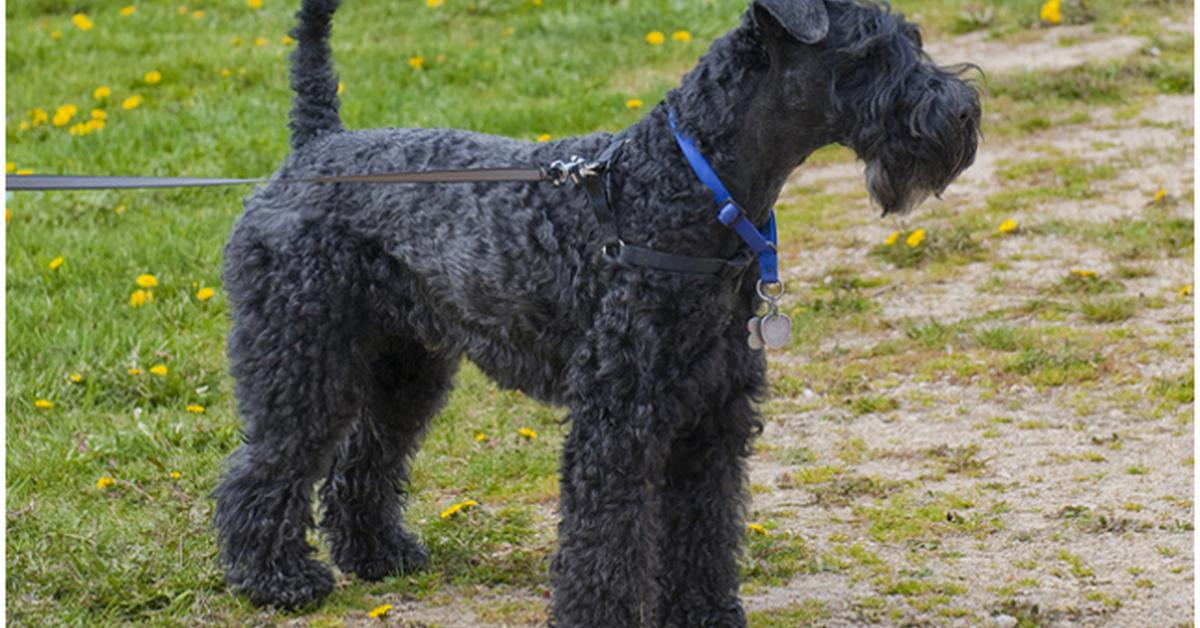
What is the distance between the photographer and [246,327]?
4.30 metres

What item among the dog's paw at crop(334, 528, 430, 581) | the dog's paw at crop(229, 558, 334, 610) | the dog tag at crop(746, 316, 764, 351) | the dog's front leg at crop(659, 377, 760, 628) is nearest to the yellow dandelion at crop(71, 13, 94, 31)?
the dog's paw at crop(334, 528, 430, 581)

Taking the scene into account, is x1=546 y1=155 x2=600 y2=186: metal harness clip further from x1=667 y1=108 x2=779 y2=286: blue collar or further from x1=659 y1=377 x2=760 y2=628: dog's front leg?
x1=659 y1=377 x2=760 y2=628: dog's front leg

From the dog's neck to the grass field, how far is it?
1236mm

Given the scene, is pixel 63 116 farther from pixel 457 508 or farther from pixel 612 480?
pixel 612 480

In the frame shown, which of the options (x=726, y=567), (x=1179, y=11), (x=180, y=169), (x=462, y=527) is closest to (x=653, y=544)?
(x=726, y=567)

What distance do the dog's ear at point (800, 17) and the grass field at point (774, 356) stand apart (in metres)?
1.59

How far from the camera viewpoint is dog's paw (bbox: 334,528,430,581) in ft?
15.2

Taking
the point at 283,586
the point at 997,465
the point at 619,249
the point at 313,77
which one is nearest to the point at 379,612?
the point at 283,586

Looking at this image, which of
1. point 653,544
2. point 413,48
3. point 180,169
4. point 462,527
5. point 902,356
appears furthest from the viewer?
point 413,48

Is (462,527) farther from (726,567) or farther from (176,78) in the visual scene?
(176,78)

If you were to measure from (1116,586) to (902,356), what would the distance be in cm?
199

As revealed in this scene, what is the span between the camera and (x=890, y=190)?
3.69 m

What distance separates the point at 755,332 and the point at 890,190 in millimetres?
464

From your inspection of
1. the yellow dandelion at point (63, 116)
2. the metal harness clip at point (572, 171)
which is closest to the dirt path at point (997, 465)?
the metal harness clip at point (572, 171)
